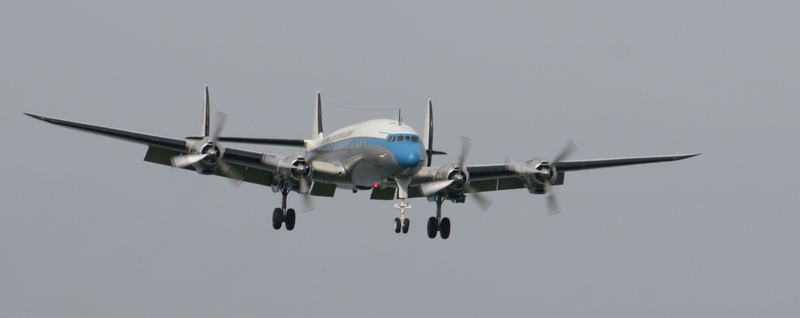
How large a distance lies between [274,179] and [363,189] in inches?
152

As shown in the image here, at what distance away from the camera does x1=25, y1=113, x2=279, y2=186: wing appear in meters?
40.8

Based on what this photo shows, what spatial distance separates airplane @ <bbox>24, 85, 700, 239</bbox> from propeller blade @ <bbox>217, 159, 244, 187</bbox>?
0.04 metres

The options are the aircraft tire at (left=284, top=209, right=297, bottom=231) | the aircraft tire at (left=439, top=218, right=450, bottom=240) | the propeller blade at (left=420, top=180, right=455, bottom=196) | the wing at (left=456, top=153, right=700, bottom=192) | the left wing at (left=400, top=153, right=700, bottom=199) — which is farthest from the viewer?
the aircraft tire at (left=439, top=218, right=450, bottom=240)

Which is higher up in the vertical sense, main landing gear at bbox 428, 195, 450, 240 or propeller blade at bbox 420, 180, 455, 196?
propeller blade at bbox 420, 180, 455, 196

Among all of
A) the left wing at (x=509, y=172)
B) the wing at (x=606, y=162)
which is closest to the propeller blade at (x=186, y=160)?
the left wing at (x=509, y=172)

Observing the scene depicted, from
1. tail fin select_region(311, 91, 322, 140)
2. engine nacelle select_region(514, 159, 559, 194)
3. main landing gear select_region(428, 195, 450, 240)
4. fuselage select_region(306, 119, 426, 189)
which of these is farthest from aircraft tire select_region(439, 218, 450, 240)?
tail fin select_region(311, 91, 322, 140)

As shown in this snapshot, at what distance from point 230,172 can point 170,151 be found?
2648mm

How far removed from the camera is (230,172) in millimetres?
45312

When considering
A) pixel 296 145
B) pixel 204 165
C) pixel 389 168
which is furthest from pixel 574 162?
pixel 204 165

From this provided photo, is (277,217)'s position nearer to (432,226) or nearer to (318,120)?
(432,226)

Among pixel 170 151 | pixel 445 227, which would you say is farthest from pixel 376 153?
pixel 170 151

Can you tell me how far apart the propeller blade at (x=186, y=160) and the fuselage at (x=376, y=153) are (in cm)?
580

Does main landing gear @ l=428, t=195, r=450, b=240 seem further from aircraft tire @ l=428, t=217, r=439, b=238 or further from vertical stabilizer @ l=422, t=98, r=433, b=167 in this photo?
vertical stabilizer @ l=422, t=98, r=433, b=167

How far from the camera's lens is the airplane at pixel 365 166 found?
42938mm
